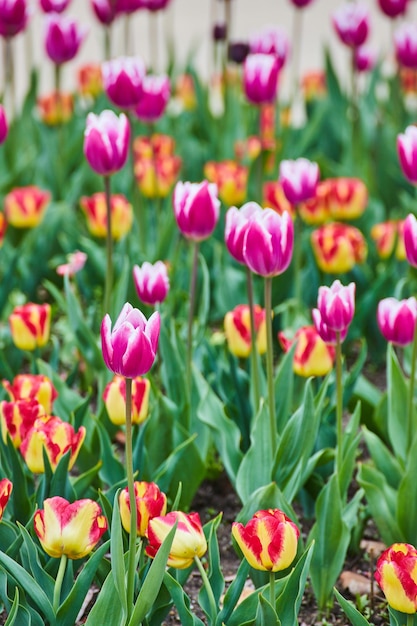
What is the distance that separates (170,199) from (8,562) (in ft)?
6.86

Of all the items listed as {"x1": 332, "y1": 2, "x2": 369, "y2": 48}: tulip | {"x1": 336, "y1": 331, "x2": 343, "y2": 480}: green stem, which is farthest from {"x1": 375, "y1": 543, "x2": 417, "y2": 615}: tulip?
{"x1": 332, "y1": 2, "x2": 369, "y2": 48}: tulip

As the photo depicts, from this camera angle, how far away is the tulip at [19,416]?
194 cm

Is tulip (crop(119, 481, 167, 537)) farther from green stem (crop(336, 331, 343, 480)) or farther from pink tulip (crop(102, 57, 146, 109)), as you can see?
pink tulip (crop(102, 57, 146, 109))

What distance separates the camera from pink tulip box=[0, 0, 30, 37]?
352 cm

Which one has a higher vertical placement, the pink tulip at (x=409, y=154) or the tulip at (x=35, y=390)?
the pink tulip at (x=409, y=154)

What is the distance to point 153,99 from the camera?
3.25m

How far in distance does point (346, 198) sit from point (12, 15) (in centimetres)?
121

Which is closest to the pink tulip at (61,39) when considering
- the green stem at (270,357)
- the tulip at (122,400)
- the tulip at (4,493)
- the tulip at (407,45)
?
the tulip at (407,45)

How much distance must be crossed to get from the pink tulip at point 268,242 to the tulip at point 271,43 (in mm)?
2112

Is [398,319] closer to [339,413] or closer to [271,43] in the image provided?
[339,413]

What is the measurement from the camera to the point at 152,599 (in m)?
1.57

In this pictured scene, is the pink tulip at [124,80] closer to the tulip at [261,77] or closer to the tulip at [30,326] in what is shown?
the tulip at [261,77]

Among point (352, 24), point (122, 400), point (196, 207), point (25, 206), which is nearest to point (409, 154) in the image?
point (196, 207)

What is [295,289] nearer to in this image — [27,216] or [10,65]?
[27,216]
